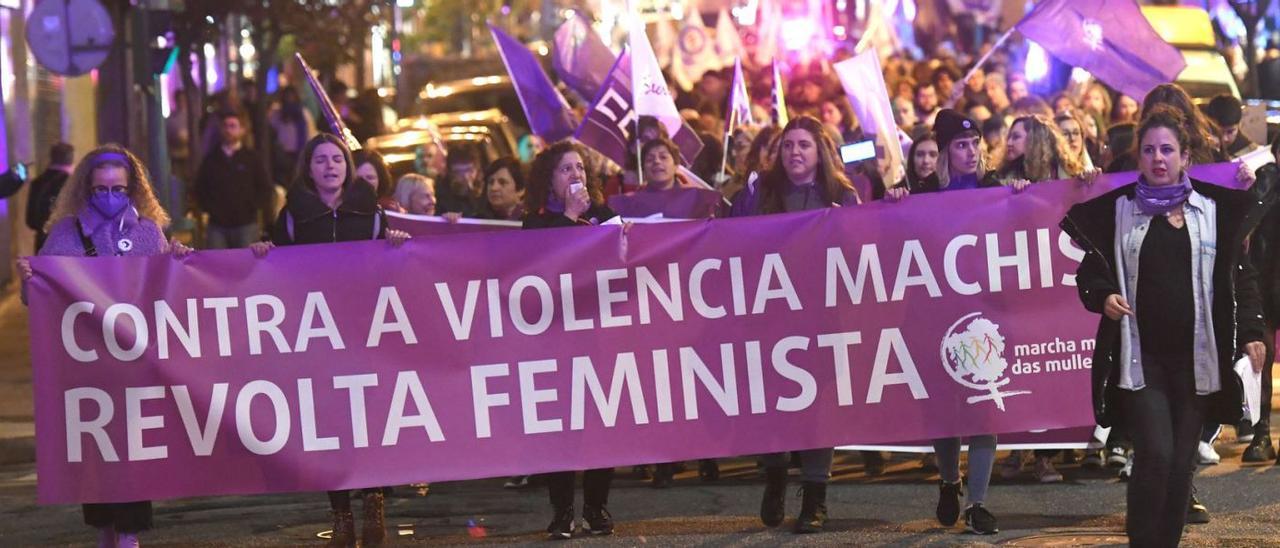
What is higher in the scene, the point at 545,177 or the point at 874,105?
the point at 874,105

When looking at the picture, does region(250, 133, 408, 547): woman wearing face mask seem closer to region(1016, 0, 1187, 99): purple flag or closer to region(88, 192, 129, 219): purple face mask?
region(88, 192, 129, 219): purple face mask

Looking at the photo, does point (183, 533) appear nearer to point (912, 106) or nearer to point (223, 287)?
point (223, 287)

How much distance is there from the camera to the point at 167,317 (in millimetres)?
8492

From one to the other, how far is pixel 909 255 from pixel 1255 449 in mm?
2794

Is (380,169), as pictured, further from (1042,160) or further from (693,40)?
(693,40)

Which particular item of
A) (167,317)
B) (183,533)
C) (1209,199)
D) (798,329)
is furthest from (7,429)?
(1209,199)

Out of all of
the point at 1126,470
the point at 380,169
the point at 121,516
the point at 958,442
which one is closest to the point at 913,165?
the point at 1126,470

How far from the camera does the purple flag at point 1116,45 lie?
12.1m

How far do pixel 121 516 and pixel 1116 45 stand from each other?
6269mm

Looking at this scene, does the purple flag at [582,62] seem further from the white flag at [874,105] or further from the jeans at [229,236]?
the jeans at [229,236]

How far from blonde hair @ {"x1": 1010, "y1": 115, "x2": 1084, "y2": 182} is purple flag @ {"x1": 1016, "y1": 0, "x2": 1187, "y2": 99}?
1.63m

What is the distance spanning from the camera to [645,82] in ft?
43.7

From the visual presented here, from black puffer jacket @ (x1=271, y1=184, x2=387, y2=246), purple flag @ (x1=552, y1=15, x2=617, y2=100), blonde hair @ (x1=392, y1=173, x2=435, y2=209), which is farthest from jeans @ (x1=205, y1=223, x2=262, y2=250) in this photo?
black puffer jacket @ (x1=271, y1=184, x2=387, y2=246)

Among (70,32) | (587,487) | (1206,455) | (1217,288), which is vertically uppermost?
(70,32)
